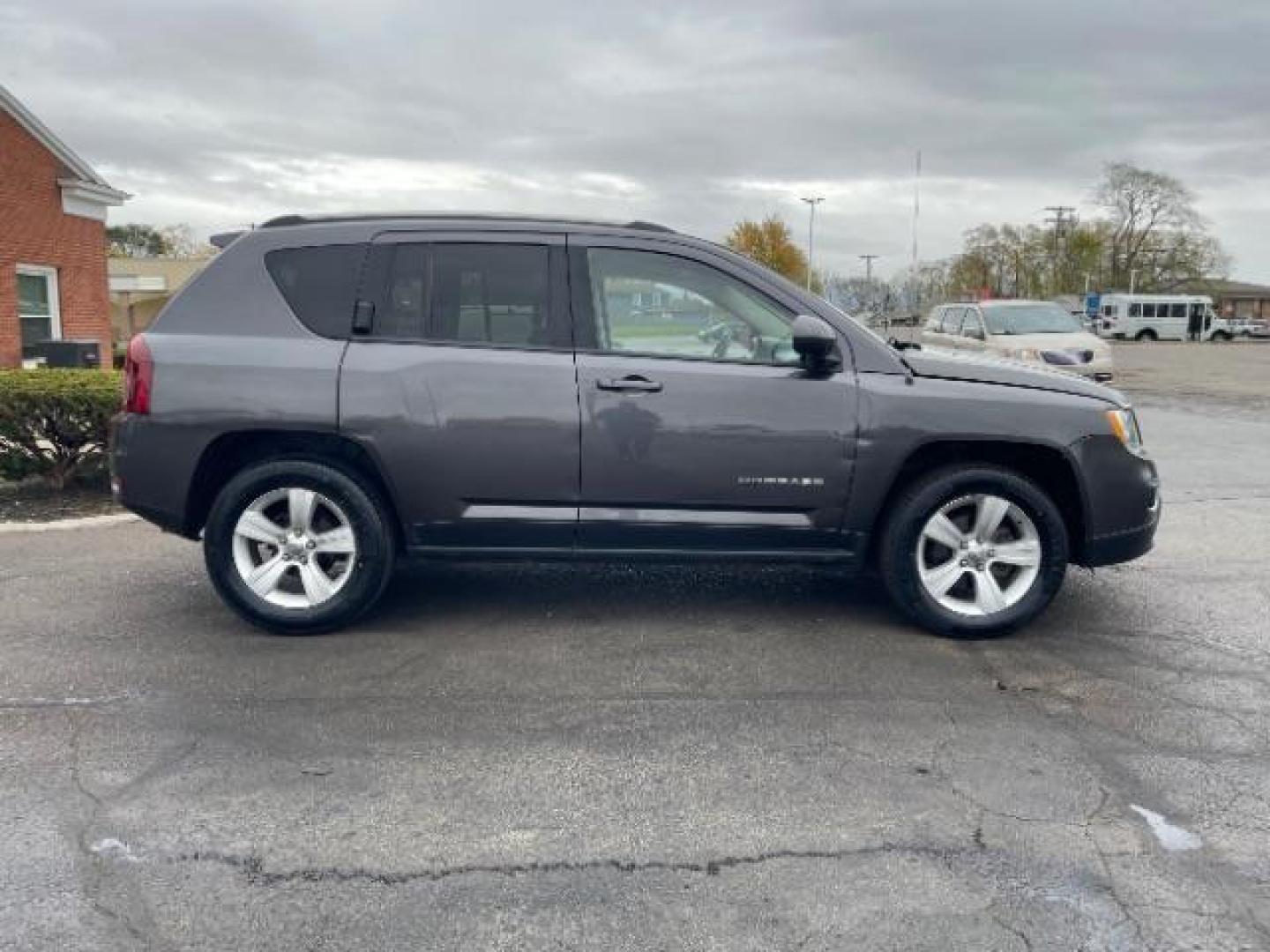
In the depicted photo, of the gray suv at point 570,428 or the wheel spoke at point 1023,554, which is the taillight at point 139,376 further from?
the wheel spoke at point 1023,554

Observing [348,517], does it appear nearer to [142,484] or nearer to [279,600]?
[279,600]

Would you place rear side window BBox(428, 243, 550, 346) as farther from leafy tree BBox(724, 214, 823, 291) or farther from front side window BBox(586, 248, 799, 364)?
leafy tree BBox(724, 214, 823, 291)

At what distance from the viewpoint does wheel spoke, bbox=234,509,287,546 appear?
461cm

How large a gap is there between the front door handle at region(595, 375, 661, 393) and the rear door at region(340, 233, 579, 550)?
14cm

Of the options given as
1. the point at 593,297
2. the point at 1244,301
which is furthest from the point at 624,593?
the point at 1244,301

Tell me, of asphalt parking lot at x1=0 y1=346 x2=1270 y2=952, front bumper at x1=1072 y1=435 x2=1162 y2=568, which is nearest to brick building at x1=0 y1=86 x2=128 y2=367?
asphalt parking lot at x1=0 y1=346 x2=1270 y2=952

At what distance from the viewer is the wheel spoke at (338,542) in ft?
15.2

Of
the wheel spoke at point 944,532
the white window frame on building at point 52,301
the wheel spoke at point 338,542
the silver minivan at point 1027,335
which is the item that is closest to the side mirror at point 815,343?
the wheel spoke at point 944,532

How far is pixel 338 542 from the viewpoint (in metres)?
4.64

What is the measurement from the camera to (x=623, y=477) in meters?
4.55

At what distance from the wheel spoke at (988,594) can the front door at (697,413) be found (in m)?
0.66

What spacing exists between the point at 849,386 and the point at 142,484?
322 centimetres

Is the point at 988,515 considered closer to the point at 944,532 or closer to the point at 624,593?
the point at 944,532

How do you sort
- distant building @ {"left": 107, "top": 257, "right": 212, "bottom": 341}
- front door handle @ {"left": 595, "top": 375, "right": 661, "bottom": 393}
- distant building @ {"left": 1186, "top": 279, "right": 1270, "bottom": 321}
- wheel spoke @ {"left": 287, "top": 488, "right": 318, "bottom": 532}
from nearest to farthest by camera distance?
front door handle @ {"left": 595, "top": 375, "right": 661, "bottom": 393}, wheel spoke @ {"left": 287, "top": 488, "right": 318, "bottom": 532}, distant building @ {"left": 107, "top": 257, "right": 212, "bottom": 341}, distant building @ {"left": 1186, "top": 279, "right": 1270, "bottom": 321}
